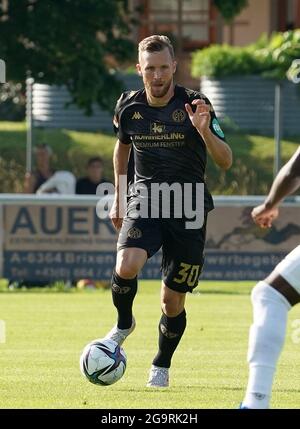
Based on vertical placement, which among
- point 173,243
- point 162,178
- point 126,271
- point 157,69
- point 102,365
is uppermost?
point 157,69

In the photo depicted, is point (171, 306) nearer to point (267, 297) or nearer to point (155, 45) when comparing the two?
point (155, 45)

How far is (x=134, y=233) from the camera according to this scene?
997 cm

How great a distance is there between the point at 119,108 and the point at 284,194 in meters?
3.30

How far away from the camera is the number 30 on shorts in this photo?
10.0 metres

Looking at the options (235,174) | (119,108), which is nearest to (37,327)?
(119,108)

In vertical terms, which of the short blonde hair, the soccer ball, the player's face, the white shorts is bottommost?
the soccer ball

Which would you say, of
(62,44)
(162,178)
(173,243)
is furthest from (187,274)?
(62,44)

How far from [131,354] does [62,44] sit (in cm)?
1095

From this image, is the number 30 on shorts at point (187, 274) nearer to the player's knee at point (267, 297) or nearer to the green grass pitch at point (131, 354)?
the green grass pitch at point (131, 354)

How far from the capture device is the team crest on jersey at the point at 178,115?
10.1m

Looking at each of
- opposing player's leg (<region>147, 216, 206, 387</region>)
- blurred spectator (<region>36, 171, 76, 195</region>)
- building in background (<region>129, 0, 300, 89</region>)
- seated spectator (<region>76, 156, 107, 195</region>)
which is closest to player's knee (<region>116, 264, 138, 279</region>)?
opposing player's leg (<region>147, 216, 206, 387</region>)

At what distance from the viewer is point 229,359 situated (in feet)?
38.5

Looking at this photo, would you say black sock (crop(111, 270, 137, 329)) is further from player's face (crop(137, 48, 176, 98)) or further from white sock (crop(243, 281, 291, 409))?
white sock (crop(243, 281, 291, 409))

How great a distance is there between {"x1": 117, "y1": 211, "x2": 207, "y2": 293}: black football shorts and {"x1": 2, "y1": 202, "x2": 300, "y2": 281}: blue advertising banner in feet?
32.8
